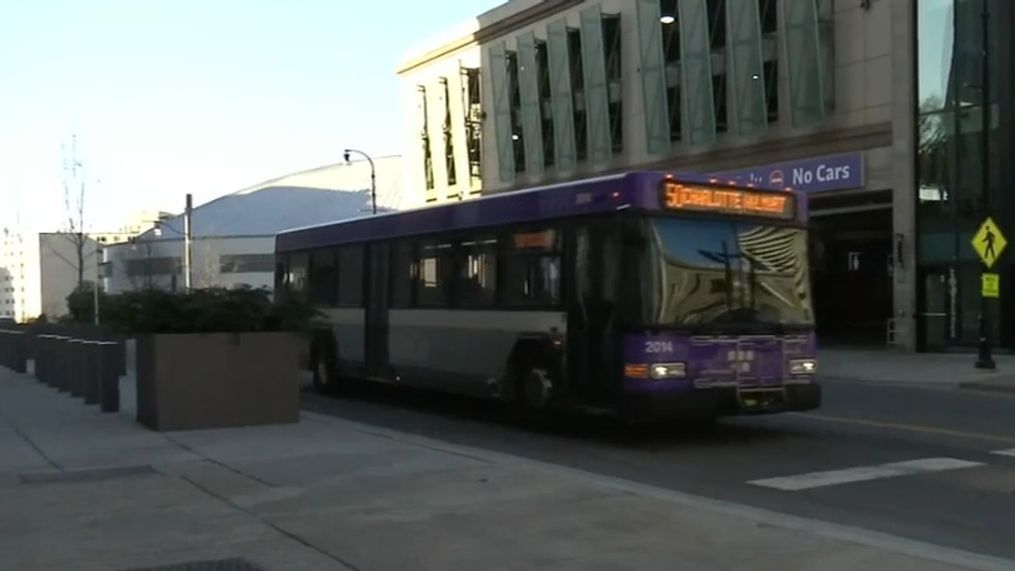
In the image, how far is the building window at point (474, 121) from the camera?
53.7m

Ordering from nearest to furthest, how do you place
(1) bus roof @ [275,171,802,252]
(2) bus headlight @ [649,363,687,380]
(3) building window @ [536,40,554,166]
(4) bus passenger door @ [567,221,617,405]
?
1. (2) bus headlight @ [649,363,687,380]
2. (1) bus roof @ [275,171,802,252]
3. (4) bus passenger door @ [567,221,617,405]
4. (3) building window @ [536,40,554,166]

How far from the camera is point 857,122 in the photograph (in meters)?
34.6

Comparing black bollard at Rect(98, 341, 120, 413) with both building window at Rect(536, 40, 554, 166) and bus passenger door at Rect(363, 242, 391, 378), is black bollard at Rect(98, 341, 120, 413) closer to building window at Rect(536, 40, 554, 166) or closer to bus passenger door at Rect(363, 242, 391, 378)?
bus passenger door at Rect(363, 242, 391, 378)

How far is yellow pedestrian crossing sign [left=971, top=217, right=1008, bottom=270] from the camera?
2523 cm

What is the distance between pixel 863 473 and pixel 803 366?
2573 millimetres

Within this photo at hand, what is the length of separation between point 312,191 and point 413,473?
380 feet

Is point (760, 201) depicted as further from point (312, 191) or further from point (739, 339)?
point (312, 191)

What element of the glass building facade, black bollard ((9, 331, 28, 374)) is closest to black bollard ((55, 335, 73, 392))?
black bollard ((9, 331, 28, 374))

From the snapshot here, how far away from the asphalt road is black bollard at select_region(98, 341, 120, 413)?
10.3ft

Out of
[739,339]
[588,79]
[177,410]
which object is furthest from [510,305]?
[588,79]

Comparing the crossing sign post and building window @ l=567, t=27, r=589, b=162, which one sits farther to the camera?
building window @ l=567, t=27, r=589, b=162

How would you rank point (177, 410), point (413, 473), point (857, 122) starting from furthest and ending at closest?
1. point (857, 122)
2. point (177, 410)
3. point (413, 473)

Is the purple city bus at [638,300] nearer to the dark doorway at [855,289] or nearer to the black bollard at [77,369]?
the black bollard at [77,369]

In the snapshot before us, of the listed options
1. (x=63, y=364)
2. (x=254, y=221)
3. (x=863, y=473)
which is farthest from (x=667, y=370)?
(x=254, y=221)
